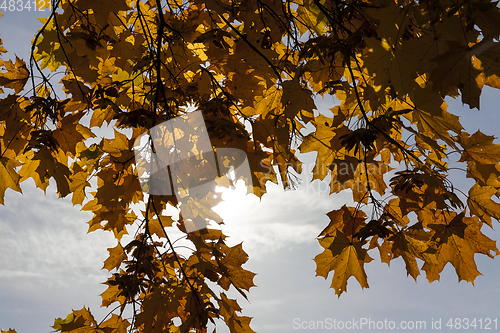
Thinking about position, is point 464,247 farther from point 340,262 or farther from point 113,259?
point 113,259

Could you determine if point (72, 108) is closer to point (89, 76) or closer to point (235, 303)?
point (89, 76)

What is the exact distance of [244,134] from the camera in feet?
6.65

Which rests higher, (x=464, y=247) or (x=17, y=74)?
(x=17, y=74)

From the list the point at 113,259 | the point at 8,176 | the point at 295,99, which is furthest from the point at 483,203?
the point at 8,176

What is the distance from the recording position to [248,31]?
2479 millimetres

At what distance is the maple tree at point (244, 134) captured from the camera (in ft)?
6.24

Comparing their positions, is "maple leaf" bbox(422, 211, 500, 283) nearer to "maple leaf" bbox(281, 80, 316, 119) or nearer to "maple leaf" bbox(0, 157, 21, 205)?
"maple leaf" bbox(281, 80, 316, 119)

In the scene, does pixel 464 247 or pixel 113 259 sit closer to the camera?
pixel 464 247

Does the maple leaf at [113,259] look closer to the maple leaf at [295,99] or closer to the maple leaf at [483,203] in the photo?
the maple leaf at [295,99]

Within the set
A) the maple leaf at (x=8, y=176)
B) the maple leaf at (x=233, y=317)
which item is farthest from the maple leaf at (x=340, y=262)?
the maple leaf at (x=8, y=176)

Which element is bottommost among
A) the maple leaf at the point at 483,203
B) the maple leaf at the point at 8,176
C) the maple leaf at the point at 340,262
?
the maple leaf at the point at 340,262

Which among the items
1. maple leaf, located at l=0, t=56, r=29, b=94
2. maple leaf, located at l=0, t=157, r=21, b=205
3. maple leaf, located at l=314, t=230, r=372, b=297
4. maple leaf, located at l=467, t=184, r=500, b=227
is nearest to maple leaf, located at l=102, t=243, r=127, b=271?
maple leaf, located at l=0, t=157, r=21, b=205

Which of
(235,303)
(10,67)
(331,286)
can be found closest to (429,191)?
(331,286)

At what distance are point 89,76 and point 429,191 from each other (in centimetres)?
243
